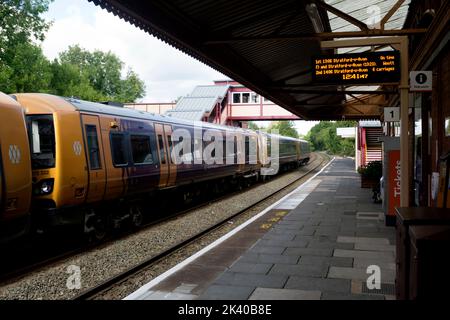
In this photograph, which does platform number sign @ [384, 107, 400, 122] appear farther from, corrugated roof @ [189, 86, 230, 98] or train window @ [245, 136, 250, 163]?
corrugated roof @ [189, 86, 230, 98]

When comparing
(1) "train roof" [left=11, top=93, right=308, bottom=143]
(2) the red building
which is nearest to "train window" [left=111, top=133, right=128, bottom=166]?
(1) "train roof" [left=11, top=93, right=308, bottom=143]

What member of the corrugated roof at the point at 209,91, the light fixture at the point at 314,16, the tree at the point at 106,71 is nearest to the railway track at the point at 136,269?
the light fixture at the point at 314,16

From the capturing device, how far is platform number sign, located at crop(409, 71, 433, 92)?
23.3 feet

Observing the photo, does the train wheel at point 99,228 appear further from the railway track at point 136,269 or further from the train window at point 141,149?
the railway track at point 136,269

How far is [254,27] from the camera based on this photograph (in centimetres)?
866

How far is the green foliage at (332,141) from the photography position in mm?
73344

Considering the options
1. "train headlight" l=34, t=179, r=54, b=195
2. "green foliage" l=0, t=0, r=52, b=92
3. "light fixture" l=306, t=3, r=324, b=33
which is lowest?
"train headlight" l=34, t=179, r=54, b=195

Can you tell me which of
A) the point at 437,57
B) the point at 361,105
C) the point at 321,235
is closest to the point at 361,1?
the point at 437,57

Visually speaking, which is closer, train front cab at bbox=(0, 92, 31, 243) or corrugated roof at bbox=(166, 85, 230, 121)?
train front cab at bbox=(0, 92, 31, 243)

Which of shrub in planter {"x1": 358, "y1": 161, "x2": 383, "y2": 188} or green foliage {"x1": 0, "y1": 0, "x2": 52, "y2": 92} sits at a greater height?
green foliage {"x1": 0, "y1": 0, "x2": 52, "y2": 92}

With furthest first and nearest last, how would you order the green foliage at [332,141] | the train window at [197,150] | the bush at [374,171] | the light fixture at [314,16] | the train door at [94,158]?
the green foliage at [332,141] → the bush at [374,171] → the train window at [197,150] → the train door at [94,158] → the light fixture at [314,16]

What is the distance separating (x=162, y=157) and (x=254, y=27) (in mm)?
4476

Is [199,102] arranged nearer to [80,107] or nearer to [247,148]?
[247,148]

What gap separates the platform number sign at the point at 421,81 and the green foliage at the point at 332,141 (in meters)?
58.2
